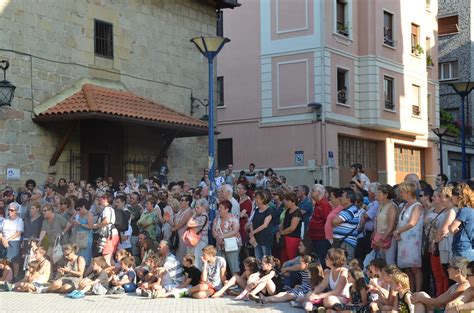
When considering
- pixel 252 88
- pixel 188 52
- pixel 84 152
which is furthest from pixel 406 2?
pixel 84 152

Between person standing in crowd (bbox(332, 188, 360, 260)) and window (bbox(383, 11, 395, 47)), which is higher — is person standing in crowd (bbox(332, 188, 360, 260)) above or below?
below

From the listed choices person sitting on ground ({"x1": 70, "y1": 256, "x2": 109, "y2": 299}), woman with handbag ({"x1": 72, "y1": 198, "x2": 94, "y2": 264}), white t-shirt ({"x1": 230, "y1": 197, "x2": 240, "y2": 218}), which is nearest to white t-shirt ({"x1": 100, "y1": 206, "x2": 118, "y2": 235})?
woman with handbag ({"x1": 72, "y1": 198, "x2": 94, "y2": 264})

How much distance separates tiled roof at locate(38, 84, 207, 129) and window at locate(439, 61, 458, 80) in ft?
78.8

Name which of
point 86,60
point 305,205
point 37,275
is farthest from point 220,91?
point 305,205

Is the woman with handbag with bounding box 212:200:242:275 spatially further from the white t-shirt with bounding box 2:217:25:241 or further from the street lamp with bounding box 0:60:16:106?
the street lamp with bounding box 0:60:16:106

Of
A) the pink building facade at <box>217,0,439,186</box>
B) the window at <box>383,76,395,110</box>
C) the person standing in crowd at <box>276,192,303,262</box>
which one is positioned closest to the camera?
the person standing in crowd at <box>276,192,303,262</box>

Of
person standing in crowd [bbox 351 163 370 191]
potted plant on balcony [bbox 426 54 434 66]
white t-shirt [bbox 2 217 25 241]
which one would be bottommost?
white t-shirt [bbox 2 217 25 241]

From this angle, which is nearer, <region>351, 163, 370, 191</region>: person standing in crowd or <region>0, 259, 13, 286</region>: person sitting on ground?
<region>351, 163, 370, 191</region>: person standing in crowd

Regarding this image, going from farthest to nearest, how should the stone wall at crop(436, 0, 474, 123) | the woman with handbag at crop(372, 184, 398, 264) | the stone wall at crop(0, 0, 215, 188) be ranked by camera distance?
the stone wall at crop(436, 0, 474, 123)
the stone wall at crop(0, 0, 215, 188)
the woman with handbag at crop(372, 184, 398, 264)

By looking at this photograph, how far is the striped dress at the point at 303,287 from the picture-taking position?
12.1 m

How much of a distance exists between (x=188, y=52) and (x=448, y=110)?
22347 mm

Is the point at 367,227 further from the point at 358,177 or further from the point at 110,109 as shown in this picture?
the point at 110,109

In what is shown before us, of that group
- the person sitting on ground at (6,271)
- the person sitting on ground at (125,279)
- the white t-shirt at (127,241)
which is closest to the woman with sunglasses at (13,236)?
the person sitting on ground at (6,271)

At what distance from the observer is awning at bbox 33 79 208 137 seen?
19.8 metres
